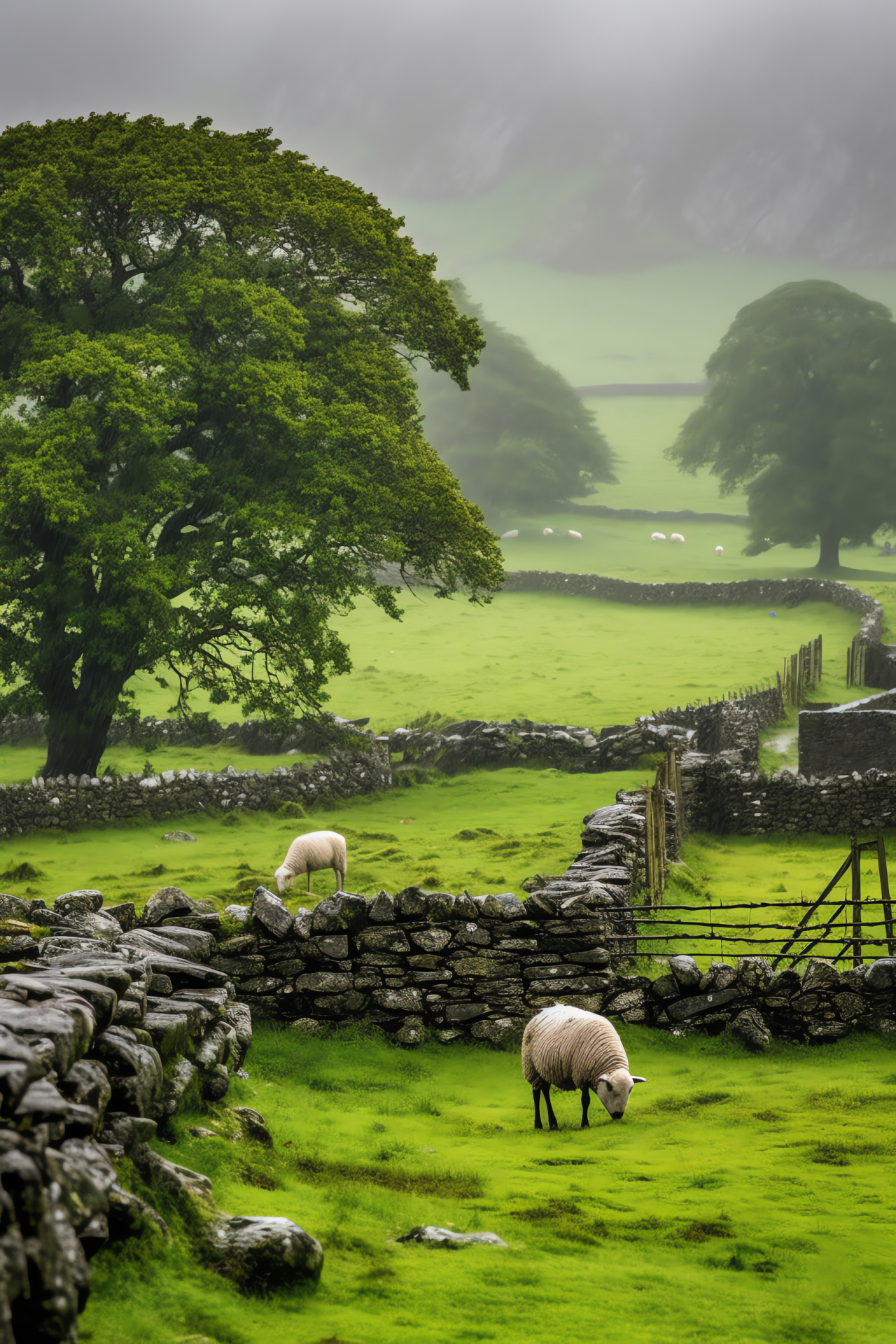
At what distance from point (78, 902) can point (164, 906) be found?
69 centimetres

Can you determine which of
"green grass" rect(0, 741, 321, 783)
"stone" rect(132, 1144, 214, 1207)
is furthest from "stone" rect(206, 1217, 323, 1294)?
"green grass" rect(0, 741, 321, 783)

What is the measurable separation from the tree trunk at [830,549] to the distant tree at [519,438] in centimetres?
2271

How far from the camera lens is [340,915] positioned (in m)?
9.09

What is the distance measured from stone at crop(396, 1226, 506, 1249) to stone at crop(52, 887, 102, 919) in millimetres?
4309

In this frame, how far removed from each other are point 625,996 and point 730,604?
127ft

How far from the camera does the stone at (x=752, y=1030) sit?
926 centimetres

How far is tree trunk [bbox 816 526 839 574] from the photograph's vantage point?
53.7 meters

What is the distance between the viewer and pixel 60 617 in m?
20.5

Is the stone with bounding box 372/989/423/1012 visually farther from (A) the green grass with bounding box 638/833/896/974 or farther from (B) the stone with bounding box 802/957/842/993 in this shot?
(B) the stone with bounding box 802/957/842/993

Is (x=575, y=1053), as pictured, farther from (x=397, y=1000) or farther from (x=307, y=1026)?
(x=307, y=1026)

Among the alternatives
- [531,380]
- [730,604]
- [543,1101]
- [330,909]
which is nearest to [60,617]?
[330,909]

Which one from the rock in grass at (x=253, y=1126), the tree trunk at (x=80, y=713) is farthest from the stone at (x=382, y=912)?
the tree trunk at (x=80, y=713)

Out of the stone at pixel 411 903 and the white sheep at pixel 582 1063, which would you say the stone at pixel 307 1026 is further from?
the white sheep at pixel 582 1063

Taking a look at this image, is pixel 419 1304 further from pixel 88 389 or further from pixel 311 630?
pixel 88 389
